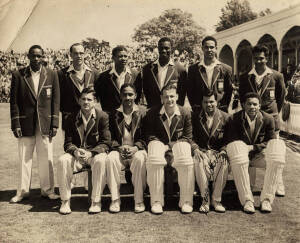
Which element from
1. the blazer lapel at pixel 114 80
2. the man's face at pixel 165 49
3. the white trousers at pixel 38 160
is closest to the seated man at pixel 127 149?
the blazer lapel at pixel 114 80

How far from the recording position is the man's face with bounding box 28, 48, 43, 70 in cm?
413

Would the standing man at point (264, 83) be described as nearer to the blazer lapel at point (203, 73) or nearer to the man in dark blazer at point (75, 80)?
the blazer lapel at point (203, 73)

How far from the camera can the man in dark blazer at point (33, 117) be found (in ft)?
A: 14.0

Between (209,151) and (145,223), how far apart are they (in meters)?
1.07

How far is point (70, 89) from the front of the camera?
4559 mm

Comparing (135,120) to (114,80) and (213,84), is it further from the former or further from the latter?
(213,84)

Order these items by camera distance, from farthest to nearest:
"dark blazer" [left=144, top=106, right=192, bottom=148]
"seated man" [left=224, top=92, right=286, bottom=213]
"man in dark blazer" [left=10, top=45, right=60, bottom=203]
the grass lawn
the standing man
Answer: the standing man < "man in dark blazer" [left=10, top=45, right=60, bottom=203] < "dark blazer" [left=144, top=106, right=192, bottom=148] < "seated man" [left=224, top=92, right=286, bottom=213] < the grass lawn

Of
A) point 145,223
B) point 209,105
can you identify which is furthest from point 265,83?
point 145,223

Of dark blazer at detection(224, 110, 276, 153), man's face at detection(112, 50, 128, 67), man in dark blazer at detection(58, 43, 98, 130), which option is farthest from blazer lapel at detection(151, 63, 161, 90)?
dark blazer at detection(224, 110, 276, 153)

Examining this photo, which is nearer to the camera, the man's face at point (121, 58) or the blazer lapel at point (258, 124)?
the blazer lapel at point (258, 124)

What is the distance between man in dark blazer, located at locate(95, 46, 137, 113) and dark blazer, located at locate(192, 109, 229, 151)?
39.5 inches

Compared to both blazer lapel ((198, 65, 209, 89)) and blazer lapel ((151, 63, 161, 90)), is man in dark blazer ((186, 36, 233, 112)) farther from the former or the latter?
blazer lapel ((151, 63, 161, 90))

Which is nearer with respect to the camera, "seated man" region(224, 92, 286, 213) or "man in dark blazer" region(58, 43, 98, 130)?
"seated man" region(224, 92, 286, 213)

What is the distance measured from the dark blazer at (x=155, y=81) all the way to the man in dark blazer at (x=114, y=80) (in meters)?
0.14
